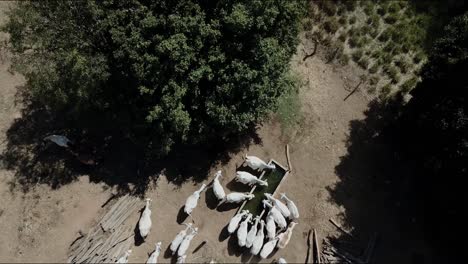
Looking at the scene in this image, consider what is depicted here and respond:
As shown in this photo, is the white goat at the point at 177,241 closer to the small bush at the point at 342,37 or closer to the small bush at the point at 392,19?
the small bush at the point at 342,37

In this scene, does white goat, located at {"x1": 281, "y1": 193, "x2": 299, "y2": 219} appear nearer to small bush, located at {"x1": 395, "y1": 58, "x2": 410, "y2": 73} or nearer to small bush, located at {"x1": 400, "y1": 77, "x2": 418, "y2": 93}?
small bush, located at {"x1": 400, "y1": 77, "x2": 418, "y2": 93}

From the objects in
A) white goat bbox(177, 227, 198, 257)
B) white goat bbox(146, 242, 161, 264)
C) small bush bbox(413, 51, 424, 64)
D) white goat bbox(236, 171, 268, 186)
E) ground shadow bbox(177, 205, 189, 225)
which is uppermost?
small bush bbox(413, 51, 424, 64)

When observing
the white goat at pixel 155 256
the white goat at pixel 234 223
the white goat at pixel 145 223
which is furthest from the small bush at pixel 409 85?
the white goat at pixel 155 256

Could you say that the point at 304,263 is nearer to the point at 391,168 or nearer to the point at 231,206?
the point at 231,206

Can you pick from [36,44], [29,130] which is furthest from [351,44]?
[29,130]

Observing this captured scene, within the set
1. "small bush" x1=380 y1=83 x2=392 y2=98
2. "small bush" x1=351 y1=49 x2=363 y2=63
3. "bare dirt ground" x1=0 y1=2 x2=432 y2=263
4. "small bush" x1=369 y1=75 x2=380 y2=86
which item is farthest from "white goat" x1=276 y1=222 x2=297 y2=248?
"small bush" x1=351 y1=49 x2=363 y2=63

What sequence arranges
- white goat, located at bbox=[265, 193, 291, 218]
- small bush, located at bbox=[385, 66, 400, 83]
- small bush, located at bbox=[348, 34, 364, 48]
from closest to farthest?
white goat, located at bbox=[265, 193, 291, 218] < small bush, located at bbox=[385, 66, 400, 83] < small bush, located at bbox=[348, 34, 364, 48]
